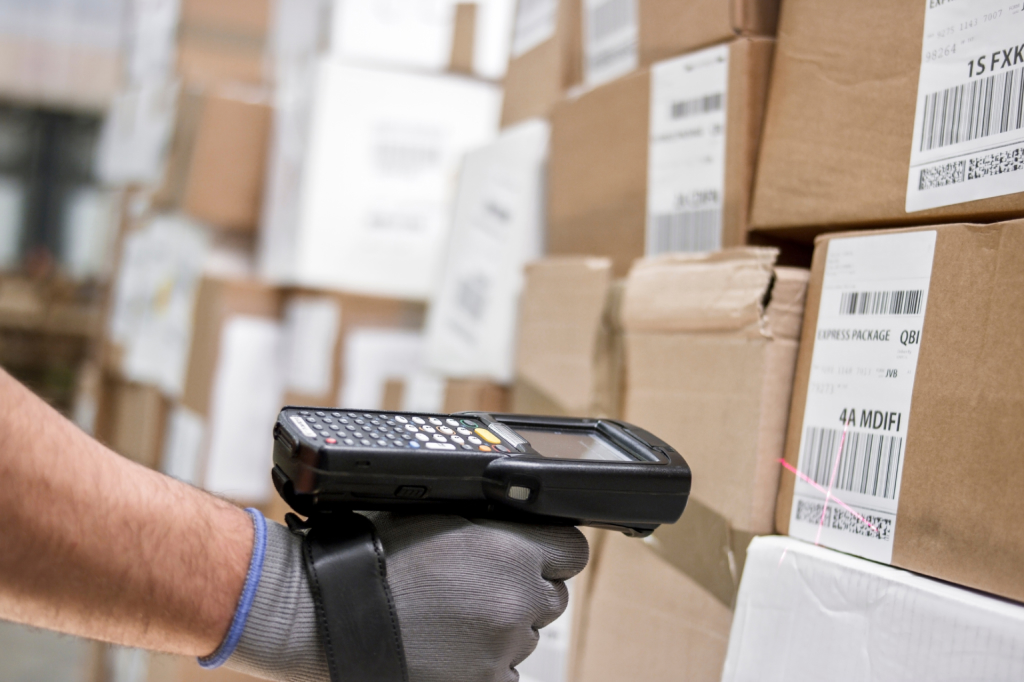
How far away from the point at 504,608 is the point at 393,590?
2.4 inches

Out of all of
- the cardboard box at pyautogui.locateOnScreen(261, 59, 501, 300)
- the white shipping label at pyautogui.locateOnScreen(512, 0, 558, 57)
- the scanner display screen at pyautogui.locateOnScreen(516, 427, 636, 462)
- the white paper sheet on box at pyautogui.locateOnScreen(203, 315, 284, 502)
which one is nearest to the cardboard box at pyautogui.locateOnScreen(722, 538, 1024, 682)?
the scanner display screen at pyautogui.locateOnScreen(516, 427, 636, 462)

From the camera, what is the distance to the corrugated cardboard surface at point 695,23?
601 mm

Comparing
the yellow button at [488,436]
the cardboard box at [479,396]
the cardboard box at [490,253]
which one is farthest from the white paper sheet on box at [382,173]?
the yellow button at [488,436]

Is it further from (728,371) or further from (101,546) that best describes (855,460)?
(101,546)

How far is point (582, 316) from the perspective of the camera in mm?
722

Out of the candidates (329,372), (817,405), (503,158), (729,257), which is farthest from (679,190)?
(329,372)

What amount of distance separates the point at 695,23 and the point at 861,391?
321 mm

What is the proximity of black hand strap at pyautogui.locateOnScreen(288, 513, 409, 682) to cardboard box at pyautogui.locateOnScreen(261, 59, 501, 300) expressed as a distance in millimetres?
838

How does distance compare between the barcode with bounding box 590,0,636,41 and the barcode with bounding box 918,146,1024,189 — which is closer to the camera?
the barcode with bounding box 918,146,1024,189

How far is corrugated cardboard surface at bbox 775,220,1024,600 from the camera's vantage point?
1.34 feet

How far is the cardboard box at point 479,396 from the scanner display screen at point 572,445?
390mm

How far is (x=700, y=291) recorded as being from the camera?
1.92 feet

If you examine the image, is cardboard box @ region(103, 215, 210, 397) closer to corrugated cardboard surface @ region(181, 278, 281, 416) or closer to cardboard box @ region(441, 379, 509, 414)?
corrugated cardboard surface @ region(181, 278, 281, 416)

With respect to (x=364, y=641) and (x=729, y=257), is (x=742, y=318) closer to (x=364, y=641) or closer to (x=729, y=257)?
(x=729, y=257)
